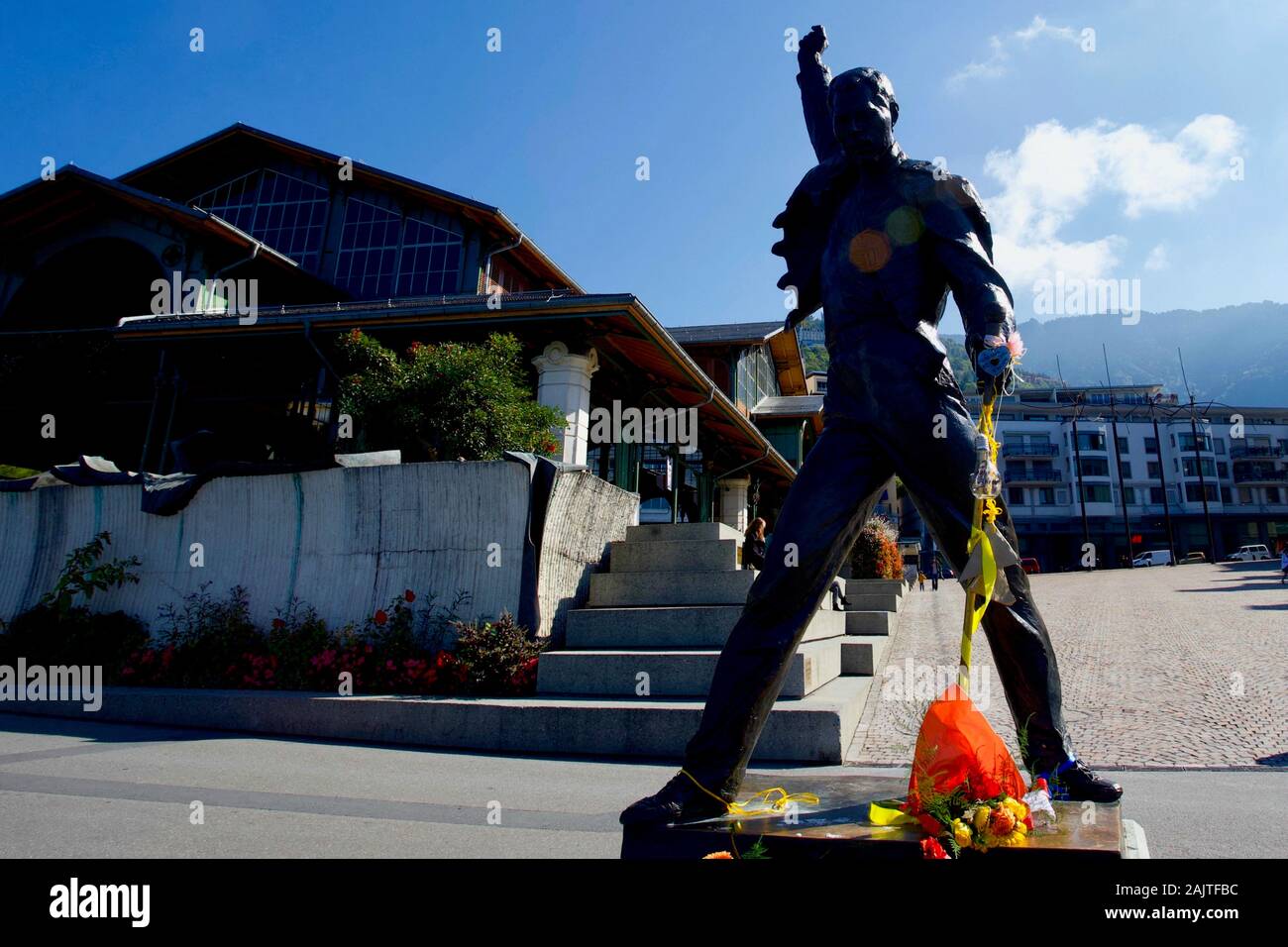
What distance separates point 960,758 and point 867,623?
9.63 meters

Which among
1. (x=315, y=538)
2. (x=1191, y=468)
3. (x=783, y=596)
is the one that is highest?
(x=1191, y=468)

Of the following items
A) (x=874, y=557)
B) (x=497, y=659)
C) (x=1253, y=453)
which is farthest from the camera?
(x=1253, y=453)

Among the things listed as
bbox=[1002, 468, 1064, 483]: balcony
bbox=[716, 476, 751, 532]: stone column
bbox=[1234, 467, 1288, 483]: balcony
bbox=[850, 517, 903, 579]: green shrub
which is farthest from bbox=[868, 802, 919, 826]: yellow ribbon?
bbox=[1234, 467, 1288, 483]: balcony

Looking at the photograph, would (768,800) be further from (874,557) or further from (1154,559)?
(1154,559)

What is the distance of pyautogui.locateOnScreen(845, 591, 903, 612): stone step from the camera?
1284cm

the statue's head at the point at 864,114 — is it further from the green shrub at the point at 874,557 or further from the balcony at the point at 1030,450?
the balcony at the point at 1030,450

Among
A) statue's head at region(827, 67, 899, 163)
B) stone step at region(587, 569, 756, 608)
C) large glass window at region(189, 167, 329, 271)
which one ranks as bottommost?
stone step at region(587, 569, 756, 608)

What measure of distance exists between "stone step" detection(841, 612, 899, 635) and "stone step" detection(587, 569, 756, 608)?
4145mm

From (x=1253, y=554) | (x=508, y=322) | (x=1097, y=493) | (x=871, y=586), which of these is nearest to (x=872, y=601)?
(x=871, y=586)

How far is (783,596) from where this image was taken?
2.58 metres

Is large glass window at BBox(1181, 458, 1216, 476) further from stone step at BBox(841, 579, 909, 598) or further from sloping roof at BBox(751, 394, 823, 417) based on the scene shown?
stone step at BBox(841, 579, 909, 598)

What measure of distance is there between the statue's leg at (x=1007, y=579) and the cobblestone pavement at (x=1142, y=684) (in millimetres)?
780

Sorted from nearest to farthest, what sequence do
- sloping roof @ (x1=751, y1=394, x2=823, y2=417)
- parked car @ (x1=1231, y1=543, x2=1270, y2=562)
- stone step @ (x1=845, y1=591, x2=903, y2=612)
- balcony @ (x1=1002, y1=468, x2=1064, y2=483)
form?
stone step @ (x1=845, y1=591, x2=903, y2=612) → sloping roof @ (x1=751, y1=394, x2=823, y2=417) → parked car @ (x1=1231, y1=543, x2=1270, y2=562) → balcony @ (x1=1002, y1=468, x2=1064, y2=483)

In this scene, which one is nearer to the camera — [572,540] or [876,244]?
[876,244]
